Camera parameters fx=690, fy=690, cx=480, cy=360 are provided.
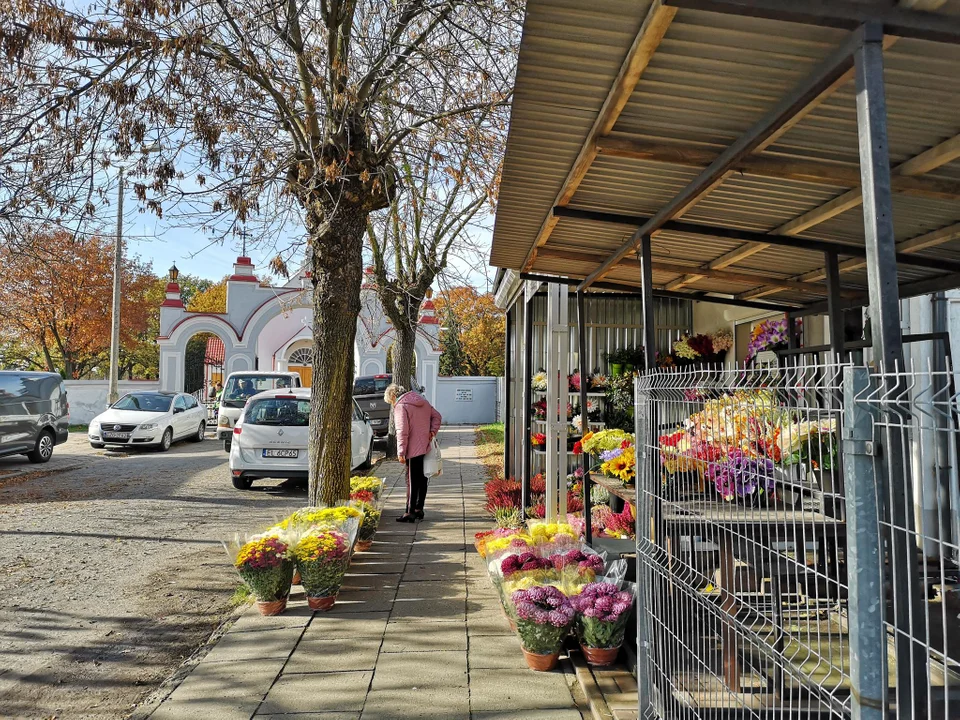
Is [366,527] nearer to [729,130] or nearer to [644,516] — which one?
[644,516]

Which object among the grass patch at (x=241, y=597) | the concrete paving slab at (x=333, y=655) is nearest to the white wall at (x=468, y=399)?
the grass patch at (x=241, y=597)

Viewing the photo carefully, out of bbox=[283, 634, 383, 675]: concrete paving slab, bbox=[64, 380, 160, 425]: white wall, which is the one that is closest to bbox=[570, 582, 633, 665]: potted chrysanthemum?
bbox=[283, 634, 383, 675]: concrete paving slab

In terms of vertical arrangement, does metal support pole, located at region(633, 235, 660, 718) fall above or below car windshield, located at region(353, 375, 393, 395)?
below

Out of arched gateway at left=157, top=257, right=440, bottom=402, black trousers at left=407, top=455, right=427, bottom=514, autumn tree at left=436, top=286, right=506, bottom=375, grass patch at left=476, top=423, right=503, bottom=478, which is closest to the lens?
black trousers at left=407, top=455, right=427, bottom=514

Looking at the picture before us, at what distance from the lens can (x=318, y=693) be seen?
12.4 ft

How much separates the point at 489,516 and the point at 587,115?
6726 millimetres

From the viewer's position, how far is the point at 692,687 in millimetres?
2988

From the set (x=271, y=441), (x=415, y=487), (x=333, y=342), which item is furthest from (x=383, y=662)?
(x=271, y=441)

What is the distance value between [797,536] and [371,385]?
17.1 metres

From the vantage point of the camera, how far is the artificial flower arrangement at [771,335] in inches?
248

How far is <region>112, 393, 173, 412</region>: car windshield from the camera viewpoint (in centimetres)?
1823

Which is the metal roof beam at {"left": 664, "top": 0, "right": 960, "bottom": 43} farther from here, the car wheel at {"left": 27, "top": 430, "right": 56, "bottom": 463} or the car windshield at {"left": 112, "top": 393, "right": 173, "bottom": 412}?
the car windshield at {"left": 112, "top": 393, "right": 173, "bottom": 412}

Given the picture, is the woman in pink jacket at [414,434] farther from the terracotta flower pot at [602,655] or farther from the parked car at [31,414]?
the parked car at [31,414]

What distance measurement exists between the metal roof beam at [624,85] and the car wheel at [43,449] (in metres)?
Answer: 14.8
